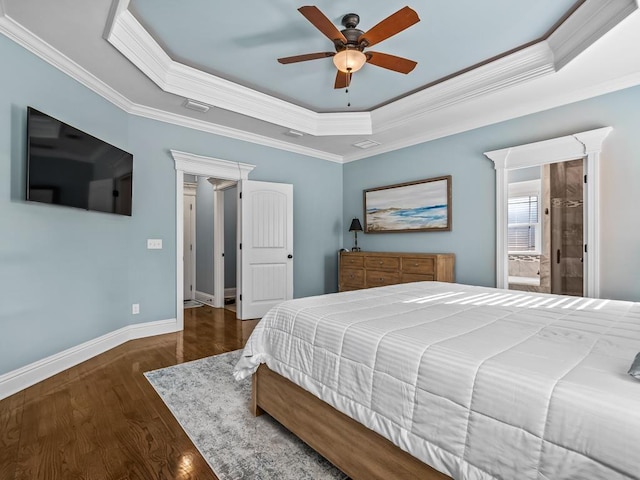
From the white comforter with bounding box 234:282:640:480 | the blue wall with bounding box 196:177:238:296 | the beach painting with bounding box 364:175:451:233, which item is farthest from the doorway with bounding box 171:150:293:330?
the white comforter with bounding box 234:282:640:480

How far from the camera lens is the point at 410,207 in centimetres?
470

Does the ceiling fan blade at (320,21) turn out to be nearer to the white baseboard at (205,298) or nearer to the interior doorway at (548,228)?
the interior doorway at (548,228)

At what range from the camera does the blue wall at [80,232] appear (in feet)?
7.69

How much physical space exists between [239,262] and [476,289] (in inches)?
121

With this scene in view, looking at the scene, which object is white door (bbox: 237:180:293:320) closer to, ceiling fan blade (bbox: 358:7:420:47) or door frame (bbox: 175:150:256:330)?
door frame (bbox: 175:150:256:330)

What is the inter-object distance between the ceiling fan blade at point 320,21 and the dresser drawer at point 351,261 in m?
3.00

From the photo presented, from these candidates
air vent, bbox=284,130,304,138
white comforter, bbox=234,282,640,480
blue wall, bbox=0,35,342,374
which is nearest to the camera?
white comforter, bbox=234,282,640,480

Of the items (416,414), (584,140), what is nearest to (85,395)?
(416,414)

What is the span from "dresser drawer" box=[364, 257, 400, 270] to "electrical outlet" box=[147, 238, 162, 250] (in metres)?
2.70

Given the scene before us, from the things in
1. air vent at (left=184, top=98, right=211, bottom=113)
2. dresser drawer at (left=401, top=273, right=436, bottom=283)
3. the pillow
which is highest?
air vent at (left=184, top=98, right=211, bottom=113)

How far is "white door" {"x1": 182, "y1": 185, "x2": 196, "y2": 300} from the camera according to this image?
607 cm

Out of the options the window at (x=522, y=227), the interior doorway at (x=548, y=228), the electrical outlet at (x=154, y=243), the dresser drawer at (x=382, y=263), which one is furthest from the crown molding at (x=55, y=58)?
the window at (x=522, y=227)

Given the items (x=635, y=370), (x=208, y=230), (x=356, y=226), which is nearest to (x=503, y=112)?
(x=356, y=226)

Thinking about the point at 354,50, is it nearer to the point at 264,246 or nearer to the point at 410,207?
the point at 410,207
